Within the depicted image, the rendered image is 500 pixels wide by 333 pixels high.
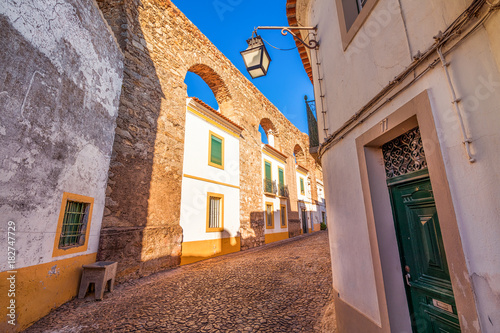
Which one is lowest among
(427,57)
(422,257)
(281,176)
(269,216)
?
(422,257)

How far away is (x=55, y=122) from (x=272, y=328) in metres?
4.55

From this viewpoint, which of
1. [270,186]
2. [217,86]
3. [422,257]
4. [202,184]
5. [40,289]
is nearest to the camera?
Result: [422,257]

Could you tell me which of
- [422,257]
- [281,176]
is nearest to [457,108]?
[422,257]

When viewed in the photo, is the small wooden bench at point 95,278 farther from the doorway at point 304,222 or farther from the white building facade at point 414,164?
the doorway at point 304,222

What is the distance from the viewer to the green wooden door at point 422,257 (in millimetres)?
1771

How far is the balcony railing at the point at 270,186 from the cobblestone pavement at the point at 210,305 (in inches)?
309

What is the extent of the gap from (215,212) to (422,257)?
8144 millimetres

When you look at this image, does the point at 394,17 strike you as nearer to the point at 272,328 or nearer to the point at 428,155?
the point at 428,155

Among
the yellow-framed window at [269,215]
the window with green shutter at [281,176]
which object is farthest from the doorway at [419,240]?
the window with green shutter at [281,176]

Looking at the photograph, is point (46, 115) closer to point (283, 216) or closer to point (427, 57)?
point (427, 57)

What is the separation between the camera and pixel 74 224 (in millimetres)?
4496

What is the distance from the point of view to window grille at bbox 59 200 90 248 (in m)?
4.23

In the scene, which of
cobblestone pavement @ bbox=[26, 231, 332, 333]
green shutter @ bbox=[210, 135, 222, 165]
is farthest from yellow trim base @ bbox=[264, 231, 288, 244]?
cobblestone pavement @ bbox=[26, 231, 332, 333]

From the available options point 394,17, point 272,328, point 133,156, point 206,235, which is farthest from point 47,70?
point 206,235
